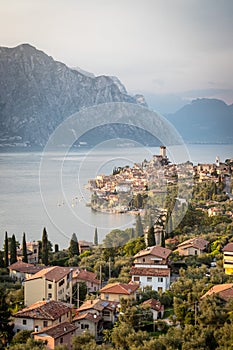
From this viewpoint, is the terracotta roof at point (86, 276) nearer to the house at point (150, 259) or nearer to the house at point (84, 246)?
the house at point (150, 259)

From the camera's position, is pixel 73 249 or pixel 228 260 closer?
pixel 228 260

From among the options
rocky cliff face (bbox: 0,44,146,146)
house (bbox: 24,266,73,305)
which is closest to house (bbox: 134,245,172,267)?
house (bbox: 24,266,73,305)

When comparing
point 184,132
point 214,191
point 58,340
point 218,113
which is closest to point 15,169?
point 184,132

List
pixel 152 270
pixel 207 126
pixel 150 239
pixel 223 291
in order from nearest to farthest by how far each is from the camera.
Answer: pixel 223 291 < pixel 152 270 < pixel 150 239 < pixel 207 126

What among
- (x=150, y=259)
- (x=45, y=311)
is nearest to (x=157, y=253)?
(x=150, y=259)

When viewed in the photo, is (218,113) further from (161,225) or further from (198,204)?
(161,225)

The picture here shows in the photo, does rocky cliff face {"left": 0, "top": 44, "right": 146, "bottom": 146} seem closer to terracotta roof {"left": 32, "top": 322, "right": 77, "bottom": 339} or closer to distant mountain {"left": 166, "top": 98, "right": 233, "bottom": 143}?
distant mountain {"left": 166, "top": 98, "right": 233, "bottom": 143}

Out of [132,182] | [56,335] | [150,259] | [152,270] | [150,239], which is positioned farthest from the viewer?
[132,182]

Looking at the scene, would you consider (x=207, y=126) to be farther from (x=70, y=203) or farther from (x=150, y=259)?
(x=150, y=259)
